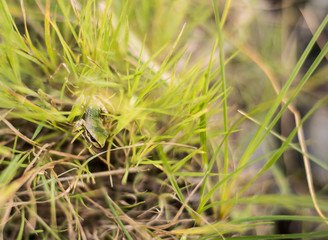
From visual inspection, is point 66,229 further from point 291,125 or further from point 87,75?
point 291,125

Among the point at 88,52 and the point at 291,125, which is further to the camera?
the point at 291,125

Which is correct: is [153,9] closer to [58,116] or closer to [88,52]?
[88,52]

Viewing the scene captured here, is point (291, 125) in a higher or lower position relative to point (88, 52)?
lower

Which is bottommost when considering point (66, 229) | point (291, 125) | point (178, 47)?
point (66, 229)

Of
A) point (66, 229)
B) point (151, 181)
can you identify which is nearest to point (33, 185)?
point (66, 229)
